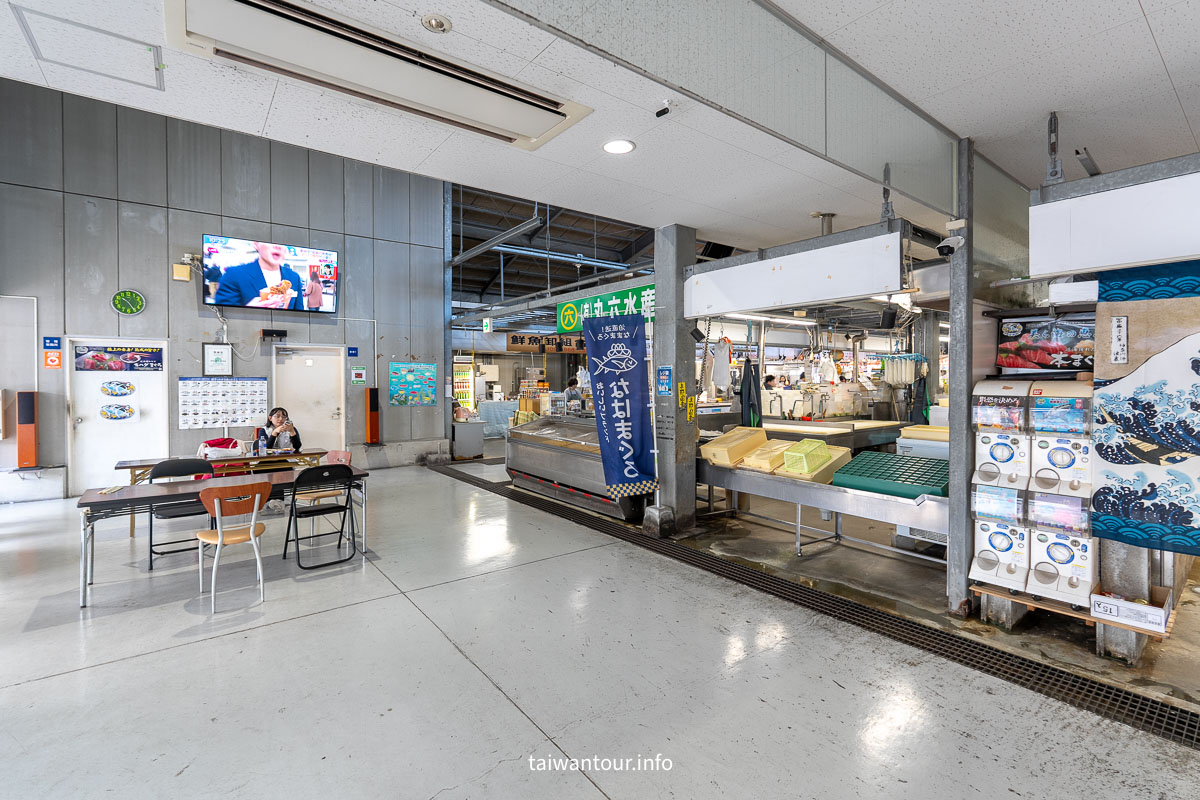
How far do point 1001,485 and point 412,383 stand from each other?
8808 millimetres

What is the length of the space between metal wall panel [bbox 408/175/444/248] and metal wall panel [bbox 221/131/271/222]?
7.41ft

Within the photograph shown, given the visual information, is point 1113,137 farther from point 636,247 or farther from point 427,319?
point 636,247

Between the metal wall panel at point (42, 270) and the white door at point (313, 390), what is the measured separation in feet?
7.94

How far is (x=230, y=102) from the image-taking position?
2.57 metres

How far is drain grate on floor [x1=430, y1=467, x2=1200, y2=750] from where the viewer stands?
7.79 feet

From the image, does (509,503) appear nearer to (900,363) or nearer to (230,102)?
(230,102)

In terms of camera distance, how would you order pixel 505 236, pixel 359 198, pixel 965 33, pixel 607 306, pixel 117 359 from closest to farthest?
pixel 965 33
pixel 607 306
pixel 117 359
pixel 505 236
pixel 359 198

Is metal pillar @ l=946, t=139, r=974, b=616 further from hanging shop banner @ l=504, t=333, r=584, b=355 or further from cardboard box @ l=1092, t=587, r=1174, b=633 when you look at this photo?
hanging shop banner @ l=504, t=333, r=584, b=355

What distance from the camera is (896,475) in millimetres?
4012

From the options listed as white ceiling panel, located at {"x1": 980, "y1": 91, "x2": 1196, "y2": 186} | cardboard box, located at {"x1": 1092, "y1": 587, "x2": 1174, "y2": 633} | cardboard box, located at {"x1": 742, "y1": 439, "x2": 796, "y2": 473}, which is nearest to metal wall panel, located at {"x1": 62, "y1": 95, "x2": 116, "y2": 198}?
cardboard box, located at {"x1": 742, "y1": 439, "x2": 796, "y2": 473}

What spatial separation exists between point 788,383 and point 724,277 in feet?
22.3

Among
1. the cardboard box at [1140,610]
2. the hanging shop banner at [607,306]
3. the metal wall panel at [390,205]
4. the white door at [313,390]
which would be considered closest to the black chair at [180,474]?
the white door at [313,390]

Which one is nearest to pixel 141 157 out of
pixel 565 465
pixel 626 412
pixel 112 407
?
pixel 112 407

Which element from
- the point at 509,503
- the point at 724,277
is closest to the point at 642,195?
the point at 724,277
